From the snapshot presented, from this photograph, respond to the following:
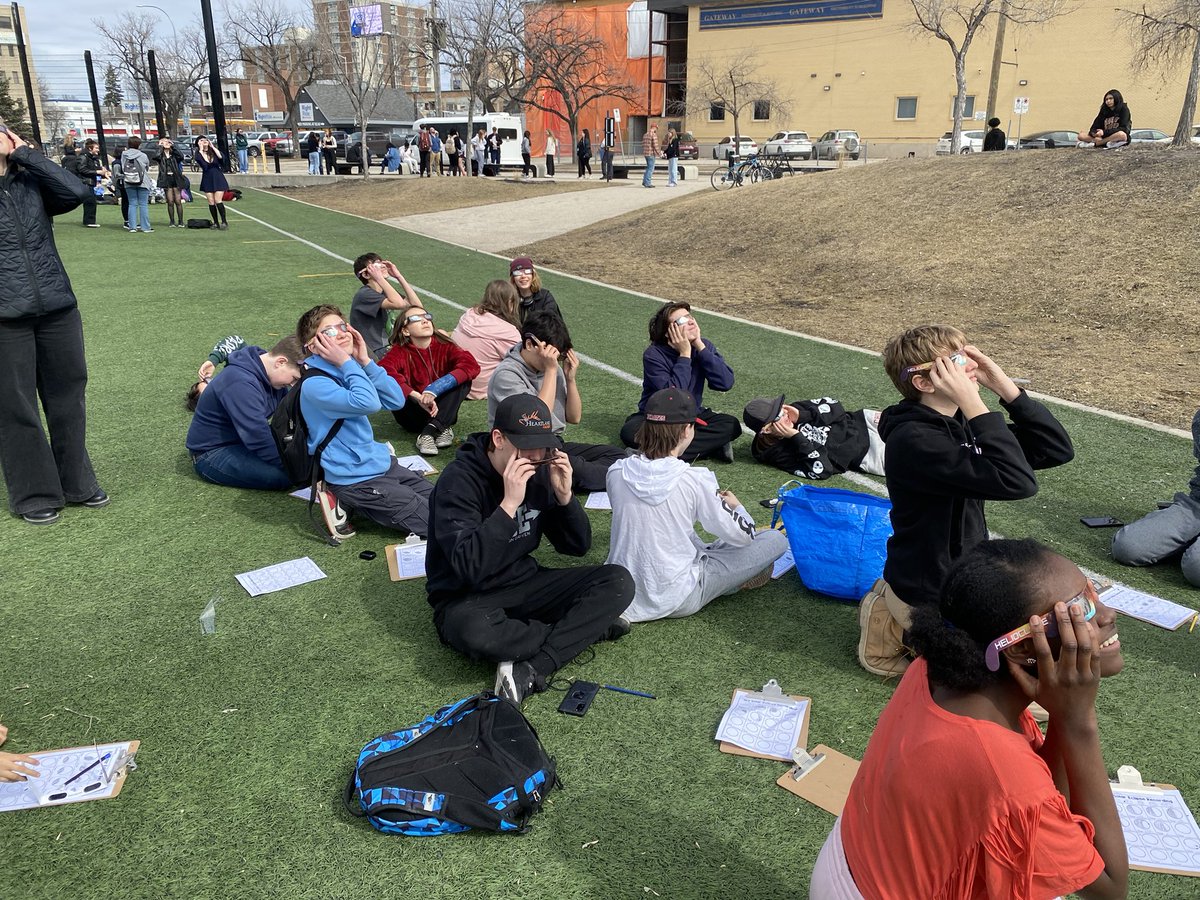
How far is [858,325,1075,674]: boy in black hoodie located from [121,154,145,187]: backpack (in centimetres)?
2021

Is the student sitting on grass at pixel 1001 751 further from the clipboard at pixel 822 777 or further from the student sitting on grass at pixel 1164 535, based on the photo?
the student sitting on grass at pixel 1164 535

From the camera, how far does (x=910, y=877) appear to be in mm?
1942

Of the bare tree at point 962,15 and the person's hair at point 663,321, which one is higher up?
the bare tree at point 962,15

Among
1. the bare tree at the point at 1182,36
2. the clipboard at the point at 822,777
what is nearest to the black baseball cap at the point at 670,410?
the clipboard at the point at 822,777

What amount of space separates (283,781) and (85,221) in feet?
76.4

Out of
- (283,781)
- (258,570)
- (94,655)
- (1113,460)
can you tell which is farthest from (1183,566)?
(94,655)

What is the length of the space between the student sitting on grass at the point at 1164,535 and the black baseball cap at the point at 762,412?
7.98ft

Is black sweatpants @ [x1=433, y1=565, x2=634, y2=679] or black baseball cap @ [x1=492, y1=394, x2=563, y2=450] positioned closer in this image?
black baseball cap @ [x1=492, y1=394, x2=563, y2=450]

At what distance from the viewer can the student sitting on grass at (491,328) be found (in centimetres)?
773

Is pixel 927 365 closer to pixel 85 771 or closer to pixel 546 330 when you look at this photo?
pixel 546 330

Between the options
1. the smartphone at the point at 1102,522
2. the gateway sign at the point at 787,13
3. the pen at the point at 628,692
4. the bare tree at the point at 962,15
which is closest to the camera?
the pen at the point at 628,692

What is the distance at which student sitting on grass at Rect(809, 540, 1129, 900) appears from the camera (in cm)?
179

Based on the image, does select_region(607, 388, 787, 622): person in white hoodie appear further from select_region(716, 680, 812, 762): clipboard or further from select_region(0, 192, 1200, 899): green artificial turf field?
select_region(716, 680, 812, 762): clipboard

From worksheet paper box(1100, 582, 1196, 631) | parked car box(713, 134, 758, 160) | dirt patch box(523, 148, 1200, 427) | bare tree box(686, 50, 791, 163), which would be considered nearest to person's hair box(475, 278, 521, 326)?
dirt patch box(523, 148, 1200, 427)
